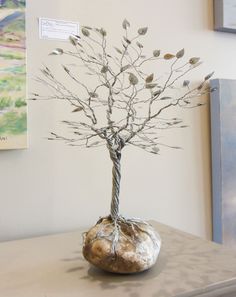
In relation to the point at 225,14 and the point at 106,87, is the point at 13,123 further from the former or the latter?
the point at 225,14

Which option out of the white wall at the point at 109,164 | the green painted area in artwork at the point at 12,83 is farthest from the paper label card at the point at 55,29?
the green painted area in artwork at the point at 12,83

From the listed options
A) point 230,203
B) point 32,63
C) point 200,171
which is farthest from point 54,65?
point 230,203

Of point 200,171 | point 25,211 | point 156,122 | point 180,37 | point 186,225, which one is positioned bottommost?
point 186,225

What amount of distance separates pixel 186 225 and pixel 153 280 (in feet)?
2.15

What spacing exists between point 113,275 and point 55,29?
805mm

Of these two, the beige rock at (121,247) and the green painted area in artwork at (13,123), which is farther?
the green painted area in artwork at (13,123)

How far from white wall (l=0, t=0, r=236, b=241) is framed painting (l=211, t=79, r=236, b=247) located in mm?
41

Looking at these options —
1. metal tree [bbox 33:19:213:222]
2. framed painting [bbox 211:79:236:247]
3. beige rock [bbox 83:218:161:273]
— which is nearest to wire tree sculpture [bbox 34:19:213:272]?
metal tree [bbox 33:19:213:222]

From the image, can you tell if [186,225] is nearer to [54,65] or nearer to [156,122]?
[156,122]

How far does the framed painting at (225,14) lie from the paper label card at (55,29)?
23.4 inches

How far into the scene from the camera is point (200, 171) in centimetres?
138

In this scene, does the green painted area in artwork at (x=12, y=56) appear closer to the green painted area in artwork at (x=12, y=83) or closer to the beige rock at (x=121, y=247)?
the green painted area in artwork at (x=12, y=83)

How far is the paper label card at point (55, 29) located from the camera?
1.12 metres

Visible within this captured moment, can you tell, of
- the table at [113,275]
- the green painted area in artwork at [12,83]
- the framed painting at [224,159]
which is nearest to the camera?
the table at [113,275]
